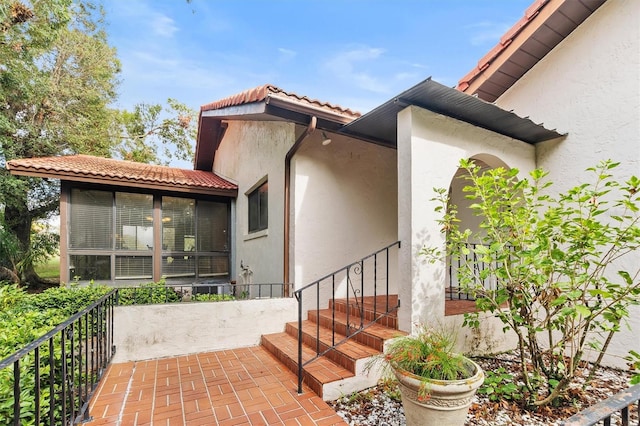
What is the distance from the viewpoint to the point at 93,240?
746cm

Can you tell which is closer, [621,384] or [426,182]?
[621,384]

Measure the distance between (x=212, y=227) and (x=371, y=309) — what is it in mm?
5879

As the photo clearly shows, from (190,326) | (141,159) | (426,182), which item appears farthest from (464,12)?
(141,159)

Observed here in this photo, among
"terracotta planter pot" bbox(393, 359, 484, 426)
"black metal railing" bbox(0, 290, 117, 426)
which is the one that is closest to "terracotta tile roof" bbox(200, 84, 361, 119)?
"black metal railing" bbox(0, 290, 117, 426)

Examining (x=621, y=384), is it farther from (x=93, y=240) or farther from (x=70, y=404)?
(x=93, y=240)

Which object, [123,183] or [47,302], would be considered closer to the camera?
[47,302]

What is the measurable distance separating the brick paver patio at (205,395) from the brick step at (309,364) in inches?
3.9

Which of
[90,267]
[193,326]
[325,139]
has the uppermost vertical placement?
[325,139]

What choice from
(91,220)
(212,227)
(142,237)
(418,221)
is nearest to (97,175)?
(91,220)

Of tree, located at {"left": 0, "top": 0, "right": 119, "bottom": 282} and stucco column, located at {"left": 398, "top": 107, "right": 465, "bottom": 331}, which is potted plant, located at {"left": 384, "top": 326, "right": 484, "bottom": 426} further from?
tree, located at {"left": 0, "top": 0, "right": 119, "bottom": 282}

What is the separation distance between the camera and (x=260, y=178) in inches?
291

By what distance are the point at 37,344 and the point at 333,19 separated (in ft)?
30.0

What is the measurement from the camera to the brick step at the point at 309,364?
11.4 ft

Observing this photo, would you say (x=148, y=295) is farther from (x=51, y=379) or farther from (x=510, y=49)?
(x=510, y=49)
